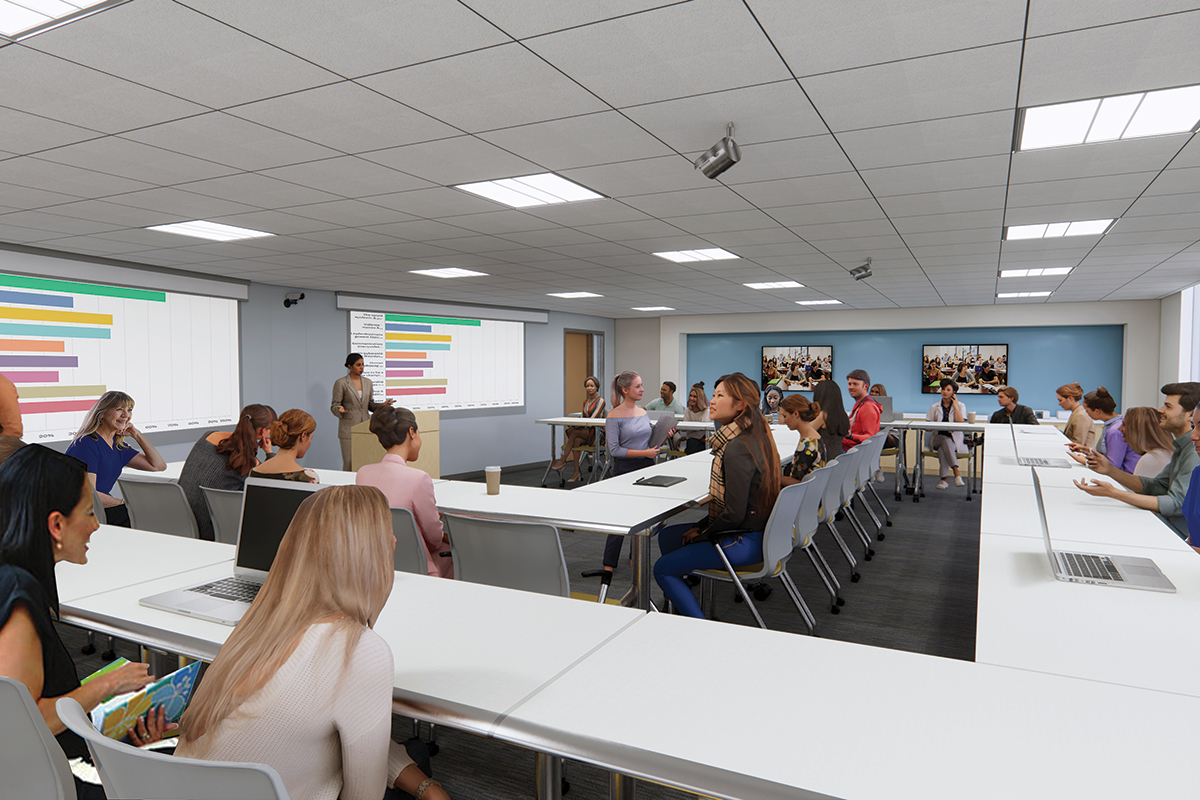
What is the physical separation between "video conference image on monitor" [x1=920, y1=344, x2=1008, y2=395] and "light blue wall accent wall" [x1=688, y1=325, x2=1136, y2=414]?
81 mm

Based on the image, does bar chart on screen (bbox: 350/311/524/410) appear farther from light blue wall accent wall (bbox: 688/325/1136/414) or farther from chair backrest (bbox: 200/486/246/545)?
chair backrest (bbox: 200/486/246/545)

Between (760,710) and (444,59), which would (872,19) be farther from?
(760,710)

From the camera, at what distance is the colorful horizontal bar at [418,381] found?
8711 mm

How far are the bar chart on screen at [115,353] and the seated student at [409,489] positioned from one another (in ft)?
13.7

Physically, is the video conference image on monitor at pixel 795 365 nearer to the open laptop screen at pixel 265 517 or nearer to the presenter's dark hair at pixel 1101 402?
the presenter's dark hair at pixel 1101 402

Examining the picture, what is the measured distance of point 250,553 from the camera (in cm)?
191

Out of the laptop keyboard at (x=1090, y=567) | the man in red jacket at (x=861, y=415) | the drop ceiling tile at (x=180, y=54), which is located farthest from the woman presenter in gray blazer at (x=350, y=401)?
the laptop keyboard at (x=1090, y=567)

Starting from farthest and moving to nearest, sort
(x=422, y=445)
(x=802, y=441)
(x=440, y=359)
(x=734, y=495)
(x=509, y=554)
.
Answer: (x=440, y=359) < (x=422, y=445) < (x=802, y=441) < (x=734, y=495) < (x=509, y=554)

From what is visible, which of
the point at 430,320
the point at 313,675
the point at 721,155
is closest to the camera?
the point at 313,675

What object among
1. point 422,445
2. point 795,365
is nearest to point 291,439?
point 422,445

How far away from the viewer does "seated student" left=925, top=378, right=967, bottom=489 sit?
803cm

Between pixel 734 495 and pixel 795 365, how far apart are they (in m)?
9.32

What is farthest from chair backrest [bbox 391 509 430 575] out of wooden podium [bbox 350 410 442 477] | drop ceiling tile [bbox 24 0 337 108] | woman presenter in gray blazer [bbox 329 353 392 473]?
woman presenter in gray blazer [bbox 329 353 392 473]

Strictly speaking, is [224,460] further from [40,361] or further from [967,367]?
[967,367]
